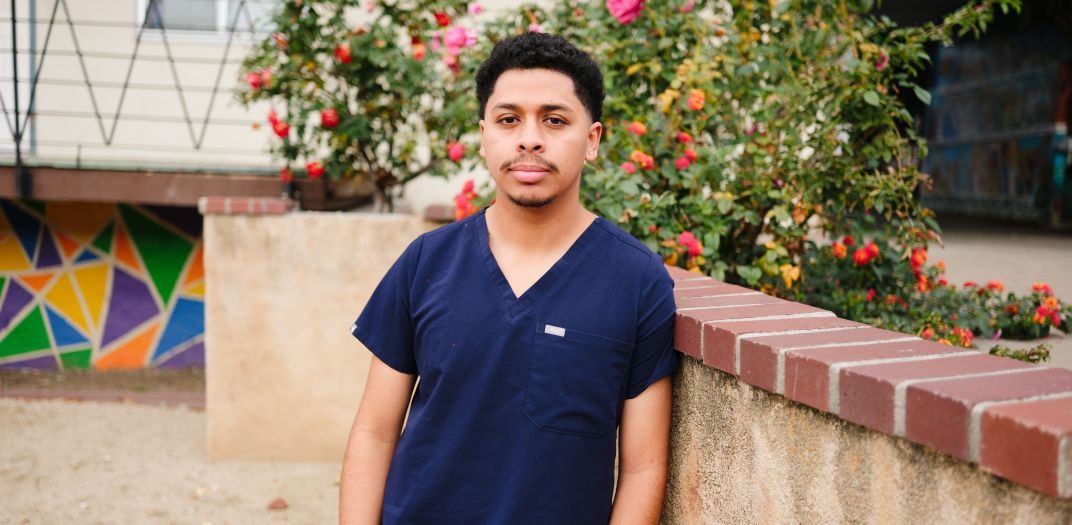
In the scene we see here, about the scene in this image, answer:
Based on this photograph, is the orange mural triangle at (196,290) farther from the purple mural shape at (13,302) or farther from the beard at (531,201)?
the beard at (531,201)

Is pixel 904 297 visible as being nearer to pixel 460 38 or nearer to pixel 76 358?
pixel 460 38

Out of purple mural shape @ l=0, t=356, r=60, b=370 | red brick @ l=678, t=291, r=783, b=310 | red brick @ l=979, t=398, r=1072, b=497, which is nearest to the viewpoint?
red brick @ l=979, t=398, r=1072, b=497

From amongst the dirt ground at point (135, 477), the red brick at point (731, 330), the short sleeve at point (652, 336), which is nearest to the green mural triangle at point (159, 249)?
the dirt ground at point (135, 477)

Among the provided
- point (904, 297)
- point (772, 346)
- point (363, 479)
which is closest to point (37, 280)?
point (363, 479)

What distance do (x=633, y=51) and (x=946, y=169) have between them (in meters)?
9.65

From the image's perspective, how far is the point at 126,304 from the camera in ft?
22.2

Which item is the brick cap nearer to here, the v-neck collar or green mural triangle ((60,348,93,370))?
green mural triangle ((60,348,93,370))

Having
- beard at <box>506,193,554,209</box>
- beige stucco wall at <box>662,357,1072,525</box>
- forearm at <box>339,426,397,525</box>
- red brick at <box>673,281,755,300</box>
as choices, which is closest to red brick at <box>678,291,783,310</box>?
red brick at <box>673,281,755,300</box>

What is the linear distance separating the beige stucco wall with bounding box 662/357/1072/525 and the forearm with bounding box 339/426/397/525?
0.62 metres

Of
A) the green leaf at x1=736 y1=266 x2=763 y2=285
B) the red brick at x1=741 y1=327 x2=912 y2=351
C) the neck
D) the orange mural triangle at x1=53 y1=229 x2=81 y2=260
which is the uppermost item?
the neck

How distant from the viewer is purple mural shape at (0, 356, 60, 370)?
675 centimetres

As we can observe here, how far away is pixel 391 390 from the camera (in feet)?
5.96

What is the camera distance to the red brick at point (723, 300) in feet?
6.15

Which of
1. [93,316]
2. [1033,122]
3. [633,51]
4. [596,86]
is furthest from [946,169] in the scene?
[596,86]
